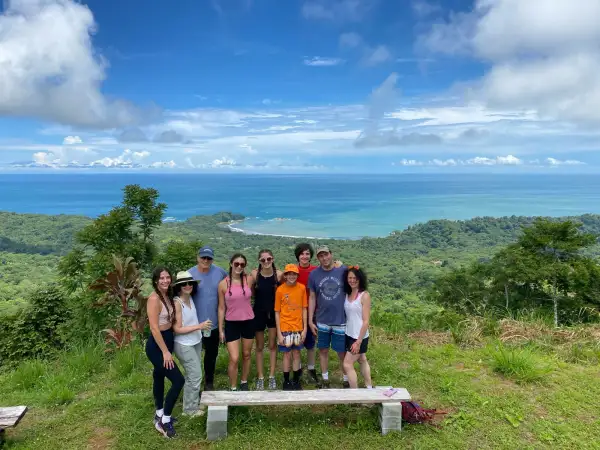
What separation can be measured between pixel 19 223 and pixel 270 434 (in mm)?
81378

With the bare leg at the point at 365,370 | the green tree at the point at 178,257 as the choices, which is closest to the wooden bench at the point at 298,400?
the bare leg at the point at 365,370

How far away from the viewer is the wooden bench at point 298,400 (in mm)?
3402

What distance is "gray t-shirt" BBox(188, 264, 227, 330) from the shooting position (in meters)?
3.77

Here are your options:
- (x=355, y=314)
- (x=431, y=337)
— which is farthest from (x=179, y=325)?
(x=431, y=337)

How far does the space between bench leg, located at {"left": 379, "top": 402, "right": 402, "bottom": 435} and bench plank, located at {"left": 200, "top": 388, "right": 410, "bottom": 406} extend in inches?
1.6

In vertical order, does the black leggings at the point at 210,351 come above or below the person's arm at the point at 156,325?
below

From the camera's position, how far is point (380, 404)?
3.67 m

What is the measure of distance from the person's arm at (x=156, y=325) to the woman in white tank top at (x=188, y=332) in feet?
0.48

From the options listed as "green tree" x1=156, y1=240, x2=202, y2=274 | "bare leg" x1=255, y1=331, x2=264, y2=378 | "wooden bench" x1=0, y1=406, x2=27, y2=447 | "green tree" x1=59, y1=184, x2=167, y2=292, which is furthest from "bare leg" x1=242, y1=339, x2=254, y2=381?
"green tree" x1=59, y1=184, x2=167, y2=292

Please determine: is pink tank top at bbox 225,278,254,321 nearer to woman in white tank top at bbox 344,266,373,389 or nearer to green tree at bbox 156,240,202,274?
woman in white tank top at bbox 344,266,373,389

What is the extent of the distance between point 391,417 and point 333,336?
894mm

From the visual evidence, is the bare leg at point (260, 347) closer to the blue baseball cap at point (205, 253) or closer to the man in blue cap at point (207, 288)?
the man in blue cap at point (207, 288)

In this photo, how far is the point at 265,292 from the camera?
395cm

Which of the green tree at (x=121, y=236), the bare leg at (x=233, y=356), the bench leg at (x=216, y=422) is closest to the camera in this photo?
the bench leg at (x=216, y=422)
